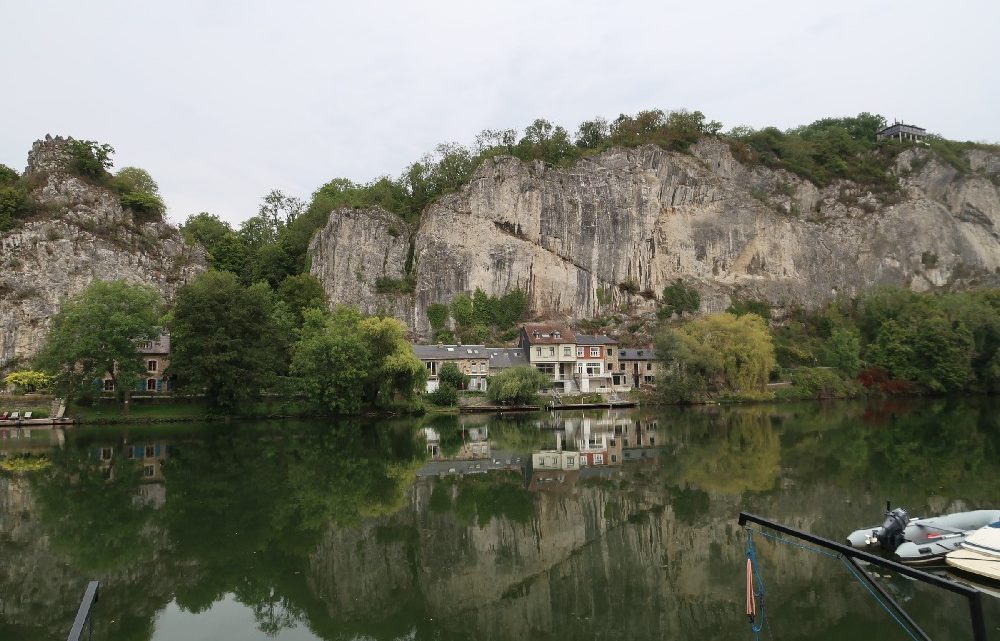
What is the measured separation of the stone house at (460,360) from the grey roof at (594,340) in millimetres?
9148

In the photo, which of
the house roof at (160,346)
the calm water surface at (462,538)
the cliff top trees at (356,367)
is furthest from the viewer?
the house roof at (160,346)

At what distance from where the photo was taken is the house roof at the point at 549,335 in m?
60.5

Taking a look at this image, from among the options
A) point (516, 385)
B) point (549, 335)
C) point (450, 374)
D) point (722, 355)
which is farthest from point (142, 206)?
point (722, 355)

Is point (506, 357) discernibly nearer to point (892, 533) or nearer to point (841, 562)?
point (892, 533)

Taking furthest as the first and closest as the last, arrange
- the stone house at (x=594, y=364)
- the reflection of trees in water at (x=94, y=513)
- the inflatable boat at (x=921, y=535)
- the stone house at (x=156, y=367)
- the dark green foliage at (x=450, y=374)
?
the stone house at (x=594, y=364) → the dark green foliage at (x=450, y=374) → the stone house at (x=156, y=367) → the reflection of trees in water at (x=94, y=513) → the inflatable boat at (x=921, y=535)

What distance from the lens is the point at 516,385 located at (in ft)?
161

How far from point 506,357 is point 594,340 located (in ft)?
29.2

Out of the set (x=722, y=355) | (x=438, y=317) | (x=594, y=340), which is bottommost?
(x=722, y=355)

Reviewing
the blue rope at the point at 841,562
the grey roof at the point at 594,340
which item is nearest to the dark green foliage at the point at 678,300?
the grey roof at the point at 594,340

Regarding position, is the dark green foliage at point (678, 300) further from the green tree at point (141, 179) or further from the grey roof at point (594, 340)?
the green tree at point (141, 179)

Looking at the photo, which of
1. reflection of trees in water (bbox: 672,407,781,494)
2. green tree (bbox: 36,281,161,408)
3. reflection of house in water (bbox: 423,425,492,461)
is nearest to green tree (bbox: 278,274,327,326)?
green tree (bbox: 36,281,161,408)

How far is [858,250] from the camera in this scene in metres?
83.3

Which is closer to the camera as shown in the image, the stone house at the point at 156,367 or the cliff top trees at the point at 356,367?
the cliff top trees at the point at 356,367

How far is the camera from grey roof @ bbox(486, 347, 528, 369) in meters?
59.4
